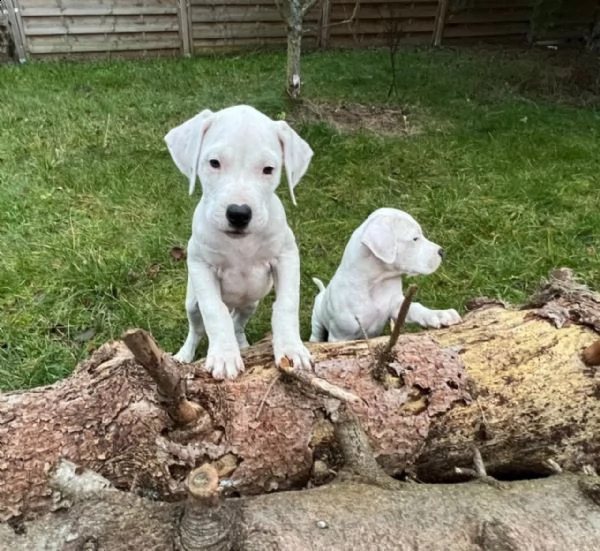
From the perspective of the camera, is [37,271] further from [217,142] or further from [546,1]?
[546,1]

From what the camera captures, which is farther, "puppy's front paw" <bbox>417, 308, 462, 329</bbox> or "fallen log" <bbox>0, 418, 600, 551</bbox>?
"puppy's front paw" <bbox>417, 308, 462, 329</bbox>

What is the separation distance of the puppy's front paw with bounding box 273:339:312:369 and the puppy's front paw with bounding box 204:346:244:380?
162 mm

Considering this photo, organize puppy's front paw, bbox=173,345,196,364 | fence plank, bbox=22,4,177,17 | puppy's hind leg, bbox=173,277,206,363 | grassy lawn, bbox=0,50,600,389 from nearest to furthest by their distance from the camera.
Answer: puppy's hind leg, bbox=173,277,206,363 → puppy's front paw, bbox=173,345,196,364 → grassy lawn, bbox=0,50,600,389 → fence plank, bbox=22,4,177,17

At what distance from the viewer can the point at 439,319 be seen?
3.29m

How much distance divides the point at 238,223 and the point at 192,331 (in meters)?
1.26

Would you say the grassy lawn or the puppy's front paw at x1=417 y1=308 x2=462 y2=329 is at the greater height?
the puppy's front paw at x1=417 y1=308 x2=462 y2=329

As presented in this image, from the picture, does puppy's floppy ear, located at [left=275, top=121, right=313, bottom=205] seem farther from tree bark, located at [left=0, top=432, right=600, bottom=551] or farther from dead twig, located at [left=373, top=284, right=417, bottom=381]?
tree bark, located at [left=0, top=432, right=600, bottom=551]

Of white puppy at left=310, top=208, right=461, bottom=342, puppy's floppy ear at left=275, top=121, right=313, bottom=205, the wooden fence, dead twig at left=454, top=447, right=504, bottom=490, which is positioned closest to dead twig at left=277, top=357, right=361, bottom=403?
dead twig at left=454, top=447, right=504, bottom=490

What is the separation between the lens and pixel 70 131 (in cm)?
734

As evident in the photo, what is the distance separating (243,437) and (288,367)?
32 cm

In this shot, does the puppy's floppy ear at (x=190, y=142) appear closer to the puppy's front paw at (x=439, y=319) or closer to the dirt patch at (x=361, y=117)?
the puppy's front paw at (x=439, y=319)

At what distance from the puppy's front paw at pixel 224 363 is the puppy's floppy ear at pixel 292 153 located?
0.75 meters

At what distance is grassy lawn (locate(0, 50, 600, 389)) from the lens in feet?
14.2

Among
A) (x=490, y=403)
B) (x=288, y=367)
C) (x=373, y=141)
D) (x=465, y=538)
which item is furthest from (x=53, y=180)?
(x=465, y=538)
